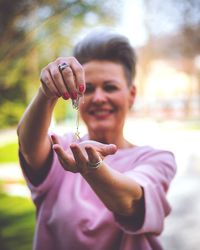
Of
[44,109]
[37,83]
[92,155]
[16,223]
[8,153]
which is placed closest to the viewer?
[92,155]

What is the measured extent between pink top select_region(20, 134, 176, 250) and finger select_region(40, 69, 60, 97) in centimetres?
34

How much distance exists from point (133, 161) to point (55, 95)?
418 mm

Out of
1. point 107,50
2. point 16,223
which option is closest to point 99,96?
point 107,50

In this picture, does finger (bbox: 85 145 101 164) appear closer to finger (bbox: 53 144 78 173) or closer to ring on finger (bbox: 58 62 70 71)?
finger (bbox: 53 144 78 173)

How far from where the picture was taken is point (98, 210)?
124 cm

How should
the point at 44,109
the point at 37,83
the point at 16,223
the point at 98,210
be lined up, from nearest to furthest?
1. the point at 44,109
2. the point at 98,210
3. the point at 16,223
4. the point at 37,83

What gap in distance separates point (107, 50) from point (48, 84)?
41 centimetres

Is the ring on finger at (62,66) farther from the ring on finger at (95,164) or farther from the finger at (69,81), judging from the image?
the ring on finger at (95,164)

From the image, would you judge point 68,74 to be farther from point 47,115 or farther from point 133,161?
point 133,161

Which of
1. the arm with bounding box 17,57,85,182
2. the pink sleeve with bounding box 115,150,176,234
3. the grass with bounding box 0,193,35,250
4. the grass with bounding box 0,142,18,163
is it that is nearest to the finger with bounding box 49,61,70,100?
the arm with bounding box 17,57,85,182

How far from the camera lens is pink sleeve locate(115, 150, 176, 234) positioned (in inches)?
44.8

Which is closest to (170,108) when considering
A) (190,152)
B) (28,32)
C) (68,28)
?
(190,152)

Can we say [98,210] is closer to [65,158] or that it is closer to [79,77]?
[65,158]

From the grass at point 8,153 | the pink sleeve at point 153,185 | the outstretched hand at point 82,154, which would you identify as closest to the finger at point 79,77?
the outstretched hand at point 82,154
